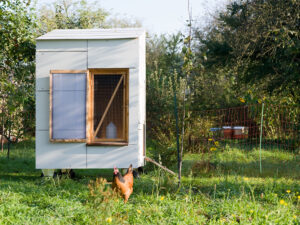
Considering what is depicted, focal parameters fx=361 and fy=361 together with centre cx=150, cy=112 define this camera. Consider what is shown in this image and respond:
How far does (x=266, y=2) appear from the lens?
30.5 feet

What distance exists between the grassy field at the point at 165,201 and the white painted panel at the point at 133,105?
925 millimetres

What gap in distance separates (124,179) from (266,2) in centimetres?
630

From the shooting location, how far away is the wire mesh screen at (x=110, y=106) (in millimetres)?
7375

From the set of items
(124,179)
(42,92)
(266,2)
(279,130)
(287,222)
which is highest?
(266,2)

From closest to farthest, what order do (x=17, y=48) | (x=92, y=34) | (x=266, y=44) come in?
(x=92, y=34) → (x=17, y=48) → (x=266, y=44)

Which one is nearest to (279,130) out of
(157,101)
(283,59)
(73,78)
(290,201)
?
(283,59)

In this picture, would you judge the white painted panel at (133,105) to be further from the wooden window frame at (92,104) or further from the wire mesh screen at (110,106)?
the wire mesh screen at (110,106)

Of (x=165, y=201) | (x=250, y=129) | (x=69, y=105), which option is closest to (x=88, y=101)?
(x=69, y=105)

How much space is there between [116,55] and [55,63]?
4.13 ft

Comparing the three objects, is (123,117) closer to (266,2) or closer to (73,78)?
(73,78)

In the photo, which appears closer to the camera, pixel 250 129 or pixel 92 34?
pixel 92 34

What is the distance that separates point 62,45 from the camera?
730 cm

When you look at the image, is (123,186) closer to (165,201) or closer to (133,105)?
(165,201)

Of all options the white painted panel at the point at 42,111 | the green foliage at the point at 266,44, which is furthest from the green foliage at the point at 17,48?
the green foliage at the point at 266,44
